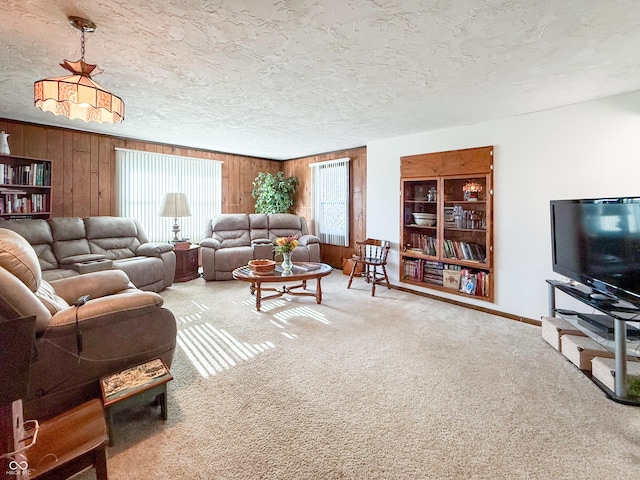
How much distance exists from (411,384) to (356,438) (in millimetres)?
696

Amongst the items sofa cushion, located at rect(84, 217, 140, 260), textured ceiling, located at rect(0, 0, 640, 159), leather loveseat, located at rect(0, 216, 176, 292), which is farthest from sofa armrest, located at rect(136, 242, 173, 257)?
textured ceiling, located at rect(0, 0, 640, 159)

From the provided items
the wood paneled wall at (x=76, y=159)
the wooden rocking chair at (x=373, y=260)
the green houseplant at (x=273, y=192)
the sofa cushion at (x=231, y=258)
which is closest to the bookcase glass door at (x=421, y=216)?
the wooden rocking chair at (x=373, y=260)

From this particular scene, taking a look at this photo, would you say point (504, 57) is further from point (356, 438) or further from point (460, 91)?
point (356, 438)

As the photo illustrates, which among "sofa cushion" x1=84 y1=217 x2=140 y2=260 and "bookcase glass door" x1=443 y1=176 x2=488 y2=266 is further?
"sofa cushion" x1=84 y1=217 x2=140 y2=260

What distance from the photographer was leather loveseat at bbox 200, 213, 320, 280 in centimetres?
507

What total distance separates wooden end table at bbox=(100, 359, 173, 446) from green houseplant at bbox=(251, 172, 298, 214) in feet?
15.9

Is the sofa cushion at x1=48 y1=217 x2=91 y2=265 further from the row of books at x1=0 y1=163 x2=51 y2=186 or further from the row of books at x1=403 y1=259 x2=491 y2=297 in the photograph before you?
the row of books at x1=403 y1=259 x2=491 y2=297

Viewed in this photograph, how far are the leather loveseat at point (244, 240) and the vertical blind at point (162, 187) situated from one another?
0.56 m

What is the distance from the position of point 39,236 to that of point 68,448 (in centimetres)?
370

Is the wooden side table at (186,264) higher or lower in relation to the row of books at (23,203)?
lower

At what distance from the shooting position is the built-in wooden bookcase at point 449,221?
3.83 m

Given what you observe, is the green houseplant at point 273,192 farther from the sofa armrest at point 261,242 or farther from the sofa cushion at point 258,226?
the sofa armrest at point 261,242

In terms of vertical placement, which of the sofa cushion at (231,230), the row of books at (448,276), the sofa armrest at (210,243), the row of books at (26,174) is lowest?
the row of books at (448,276)

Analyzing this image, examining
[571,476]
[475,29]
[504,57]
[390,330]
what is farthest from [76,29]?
[571,476]
